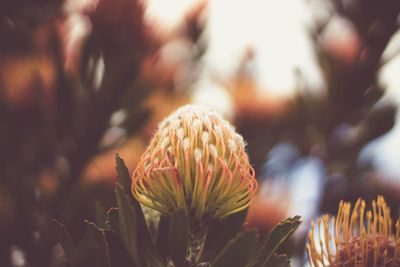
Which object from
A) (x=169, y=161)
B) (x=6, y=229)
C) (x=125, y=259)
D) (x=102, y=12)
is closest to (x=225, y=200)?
(x=169, y=161)

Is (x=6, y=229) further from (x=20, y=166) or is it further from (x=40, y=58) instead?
(x=40, y=58)

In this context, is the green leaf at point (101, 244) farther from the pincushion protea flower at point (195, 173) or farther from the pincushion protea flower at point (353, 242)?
the pincushion protea flower at point (353, 242)

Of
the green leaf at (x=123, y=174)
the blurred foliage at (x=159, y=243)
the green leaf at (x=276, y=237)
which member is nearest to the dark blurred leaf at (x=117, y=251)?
the blurred foliage at (x=159, y=243)

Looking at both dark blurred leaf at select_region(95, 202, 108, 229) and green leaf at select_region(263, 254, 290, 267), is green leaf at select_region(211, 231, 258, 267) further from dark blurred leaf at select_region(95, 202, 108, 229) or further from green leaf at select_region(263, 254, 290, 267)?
dark blurred leaf at select_region(95, 202, 108, 229)

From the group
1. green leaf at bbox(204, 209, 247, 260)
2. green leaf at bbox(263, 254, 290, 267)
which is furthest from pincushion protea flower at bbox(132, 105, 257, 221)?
green leaf at bbox(263, 254, 290, 267)

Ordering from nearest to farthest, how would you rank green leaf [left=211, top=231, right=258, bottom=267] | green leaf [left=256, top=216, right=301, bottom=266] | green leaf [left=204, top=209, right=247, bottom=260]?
green leaf [left=211, top=231, right=258, bottom=267], green leaf [left=256, top=216, right=301, bottom=266], green leaf [left=204, top=209, right=247, bottom=260]
